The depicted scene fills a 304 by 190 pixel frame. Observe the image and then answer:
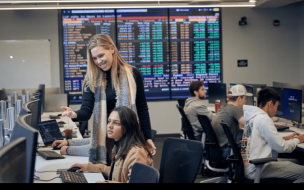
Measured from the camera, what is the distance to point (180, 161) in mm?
1749

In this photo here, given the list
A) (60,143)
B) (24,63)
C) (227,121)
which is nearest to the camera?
(60,143)

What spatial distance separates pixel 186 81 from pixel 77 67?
79.9 inches

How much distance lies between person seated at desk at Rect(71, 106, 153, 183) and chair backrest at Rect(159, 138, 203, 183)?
101 mm

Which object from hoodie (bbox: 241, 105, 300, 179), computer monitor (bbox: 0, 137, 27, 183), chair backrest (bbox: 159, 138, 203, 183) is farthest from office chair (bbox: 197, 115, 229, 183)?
computer monitor (bbox: 0, 137, 27, 183)

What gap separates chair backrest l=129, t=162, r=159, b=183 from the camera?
1157 mm

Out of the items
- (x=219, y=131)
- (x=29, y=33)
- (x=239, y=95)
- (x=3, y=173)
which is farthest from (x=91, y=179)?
(x=29, y=33)

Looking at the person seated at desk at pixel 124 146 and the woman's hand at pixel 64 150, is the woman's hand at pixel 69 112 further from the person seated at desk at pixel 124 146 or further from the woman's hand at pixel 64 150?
the woman's hand at pixel 64 150

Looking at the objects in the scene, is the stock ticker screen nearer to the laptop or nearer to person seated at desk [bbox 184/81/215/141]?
person seated at desk [bbox 184/81/215/141]

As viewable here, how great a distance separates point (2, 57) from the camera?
5480 mm

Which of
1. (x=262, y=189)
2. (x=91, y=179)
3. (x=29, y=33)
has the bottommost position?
(x=91, y=179)

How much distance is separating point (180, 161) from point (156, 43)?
4.28 metres

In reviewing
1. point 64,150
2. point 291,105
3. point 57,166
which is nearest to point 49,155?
point 64,150

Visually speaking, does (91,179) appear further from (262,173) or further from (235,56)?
(235,56)

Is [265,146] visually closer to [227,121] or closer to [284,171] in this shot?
[284,171]
